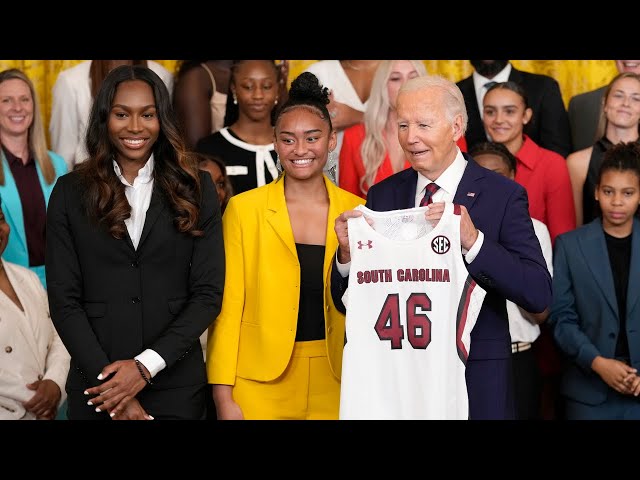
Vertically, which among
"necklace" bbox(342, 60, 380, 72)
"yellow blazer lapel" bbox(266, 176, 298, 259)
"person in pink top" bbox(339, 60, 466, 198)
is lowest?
"yellow blazer lapel" bbox(266, 176, 298, 259)

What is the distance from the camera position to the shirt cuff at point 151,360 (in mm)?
3582

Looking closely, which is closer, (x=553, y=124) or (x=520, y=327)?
(x=520, y=327)

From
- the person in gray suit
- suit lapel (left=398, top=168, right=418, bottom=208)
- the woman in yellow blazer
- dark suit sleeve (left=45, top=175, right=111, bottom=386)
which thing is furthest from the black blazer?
the person in gray suit

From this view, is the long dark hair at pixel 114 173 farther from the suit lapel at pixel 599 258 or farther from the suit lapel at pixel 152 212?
the suit lapel at pixel 599 258

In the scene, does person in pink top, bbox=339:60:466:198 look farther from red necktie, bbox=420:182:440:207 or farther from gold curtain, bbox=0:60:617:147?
red necktie, bbox=420:182:440:207

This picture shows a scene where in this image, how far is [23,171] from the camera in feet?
19.0

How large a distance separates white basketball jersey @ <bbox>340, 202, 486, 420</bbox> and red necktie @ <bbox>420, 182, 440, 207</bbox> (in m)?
0.14

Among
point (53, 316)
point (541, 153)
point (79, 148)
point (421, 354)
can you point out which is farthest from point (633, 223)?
point (79, 148)

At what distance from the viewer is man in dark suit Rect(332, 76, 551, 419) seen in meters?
3.52

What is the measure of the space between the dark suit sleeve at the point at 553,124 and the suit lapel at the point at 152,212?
3032 mm

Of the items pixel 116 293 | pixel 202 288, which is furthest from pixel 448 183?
pixel 116 293

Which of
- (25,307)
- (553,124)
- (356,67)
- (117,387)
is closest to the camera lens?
(117,387)

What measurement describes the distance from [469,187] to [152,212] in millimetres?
1126

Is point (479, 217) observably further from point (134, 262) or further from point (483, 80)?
point (483, 80)
